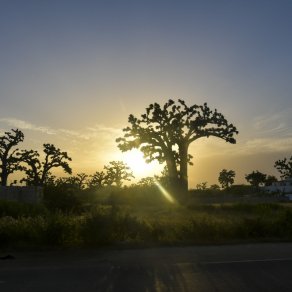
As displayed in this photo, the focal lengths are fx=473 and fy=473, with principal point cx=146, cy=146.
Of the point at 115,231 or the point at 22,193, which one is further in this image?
the point at 22,193

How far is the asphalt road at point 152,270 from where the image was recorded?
8.16 metres

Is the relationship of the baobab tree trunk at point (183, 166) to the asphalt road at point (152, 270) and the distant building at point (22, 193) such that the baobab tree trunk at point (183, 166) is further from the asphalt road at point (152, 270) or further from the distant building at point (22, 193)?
the asphalt road at point (152, 270)

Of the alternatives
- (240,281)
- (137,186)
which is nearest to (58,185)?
(240,281)

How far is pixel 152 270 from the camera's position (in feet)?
32.2

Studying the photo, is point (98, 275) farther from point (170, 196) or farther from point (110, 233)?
point (170, 196)

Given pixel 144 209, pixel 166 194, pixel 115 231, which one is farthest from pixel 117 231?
pixel 166 194

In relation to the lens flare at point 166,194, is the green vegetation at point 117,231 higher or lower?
lower

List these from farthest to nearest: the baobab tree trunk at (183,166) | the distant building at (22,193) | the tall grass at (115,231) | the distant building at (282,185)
A: 1. the distant building at (282,185)
2. the baobab tree trunk at (183,166)
3. the distant building at (22,193)
4. the tall grass at (115,231)

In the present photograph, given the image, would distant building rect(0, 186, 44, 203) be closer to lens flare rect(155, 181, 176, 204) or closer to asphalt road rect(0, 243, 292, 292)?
lens flare rect(155, 181, 176, 204)

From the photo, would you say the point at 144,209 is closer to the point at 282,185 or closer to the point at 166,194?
the point at 166,194

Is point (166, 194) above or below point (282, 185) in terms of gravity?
below

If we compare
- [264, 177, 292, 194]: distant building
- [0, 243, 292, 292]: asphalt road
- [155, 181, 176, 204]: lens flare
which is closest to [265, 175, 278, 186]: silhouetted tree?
[264, 177, 292, 194]: distant building

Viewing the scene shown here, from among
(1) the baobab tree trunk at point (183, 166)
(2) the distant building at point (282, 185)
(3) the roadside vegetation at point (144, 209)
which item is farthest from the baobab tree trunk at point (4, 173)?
(2) the distant building at point (282, 185)

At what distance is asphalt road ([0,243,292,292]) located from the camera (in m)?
8.16
